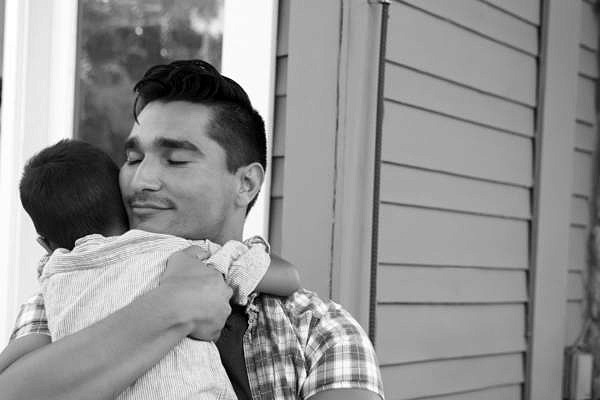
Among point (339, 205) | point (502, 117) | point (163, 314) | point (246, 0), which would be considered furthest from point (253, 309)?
point (502, 117)

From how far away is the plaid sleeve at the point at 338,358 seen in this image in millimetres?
1502

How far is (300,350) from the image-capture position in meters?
1.55

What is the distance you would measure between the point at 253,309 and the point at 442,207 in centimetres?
111

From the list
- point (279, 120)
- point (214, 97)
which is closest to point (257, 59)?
point (279, 120)

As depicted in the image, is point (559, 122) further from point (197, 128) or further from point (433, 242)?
point (197, 128)

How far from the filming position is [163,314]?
4.22ft

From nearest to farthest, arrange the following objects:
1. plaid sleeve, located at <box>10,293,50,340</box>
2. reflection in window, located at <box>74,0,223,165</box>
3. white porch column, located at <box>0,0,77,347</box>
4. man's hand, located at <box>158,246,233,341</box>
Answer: man's hand, located at <box>158,246,233,341</box>
plaid sleeve, located at <box>10,293,50,340</box>
white porch column, located at <box>0,0,77,347</box>
reflection in window, located at <box>74,0,223,165</box>

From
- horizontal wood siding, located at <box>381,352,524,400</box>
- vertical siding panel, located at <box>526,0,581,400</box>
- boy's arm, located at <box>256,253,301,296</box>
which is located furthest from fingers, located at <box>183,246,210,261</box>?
vertical siding panel, located at <box>526,0,581,400</box>

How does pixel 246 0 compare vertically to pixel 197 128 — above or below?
above

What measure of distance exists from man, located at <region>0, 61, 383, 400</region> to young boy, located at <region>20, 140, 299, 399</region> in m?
0.03

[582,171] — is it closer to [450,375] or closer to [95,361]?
[450,375]

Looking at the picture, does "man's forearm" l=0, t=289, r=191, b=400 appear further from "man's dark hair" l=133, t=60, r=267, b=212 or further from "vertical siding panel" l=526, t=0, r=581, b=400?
"vertical siding panel" l=526, t=0, r=581, b=400

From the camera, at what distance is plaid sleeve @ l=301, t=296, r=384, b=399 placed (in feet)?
4.93

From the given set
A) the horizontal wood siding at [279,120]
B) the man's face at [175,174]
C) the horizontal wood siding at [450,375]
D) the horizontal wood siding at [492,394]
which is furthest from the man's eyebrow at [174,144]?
the horizontal wood siding at [492,394]
